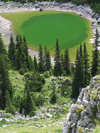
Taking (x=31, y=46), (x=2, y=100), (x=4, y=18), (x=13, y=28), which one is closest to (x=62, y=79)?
(x=2, y=100)

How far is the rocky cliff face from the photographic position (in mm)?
13055

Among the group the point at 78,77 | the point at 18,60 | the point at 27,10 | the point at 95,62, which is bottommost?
the point at 18,60

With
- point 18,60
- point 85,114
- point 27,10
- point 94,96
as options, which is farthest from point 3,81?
point 27,10

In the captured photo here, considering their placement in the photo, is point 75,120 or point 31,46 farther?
point 31,46

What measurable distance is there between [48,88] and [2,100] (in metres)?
10.7

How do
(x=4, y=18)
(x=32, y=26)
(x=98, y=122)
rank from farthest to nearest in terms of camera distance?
(x=4, y=18) → (x=32, y=26) → (x=98, y=122)

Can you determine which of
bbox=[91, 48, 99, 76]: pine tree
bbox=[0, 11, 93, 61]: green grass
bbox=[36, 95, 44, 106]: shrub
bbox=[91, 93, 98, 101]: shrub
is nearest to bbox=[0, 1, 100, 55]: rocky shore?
bbox=[0, 11, 93, 61]: green grass

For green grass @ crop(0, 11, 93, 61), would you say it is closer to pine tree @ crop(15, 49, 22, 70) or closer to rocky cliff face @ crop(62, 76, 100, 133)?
pine tree @ crop(15, 49, 22, 70)

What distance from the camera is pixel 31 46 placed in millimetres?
79250

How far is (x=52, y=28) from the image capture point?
325 ft

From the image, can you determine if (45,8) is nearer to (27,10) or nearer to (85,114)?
(27,10)

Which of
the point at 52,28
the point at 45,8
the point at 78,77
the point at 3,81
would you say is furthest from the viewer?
the point at 45,8

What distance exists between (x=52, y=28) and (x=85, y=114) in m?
89.1

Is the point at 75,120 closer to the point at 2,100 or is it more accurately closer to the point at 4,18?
the point at 2,100
